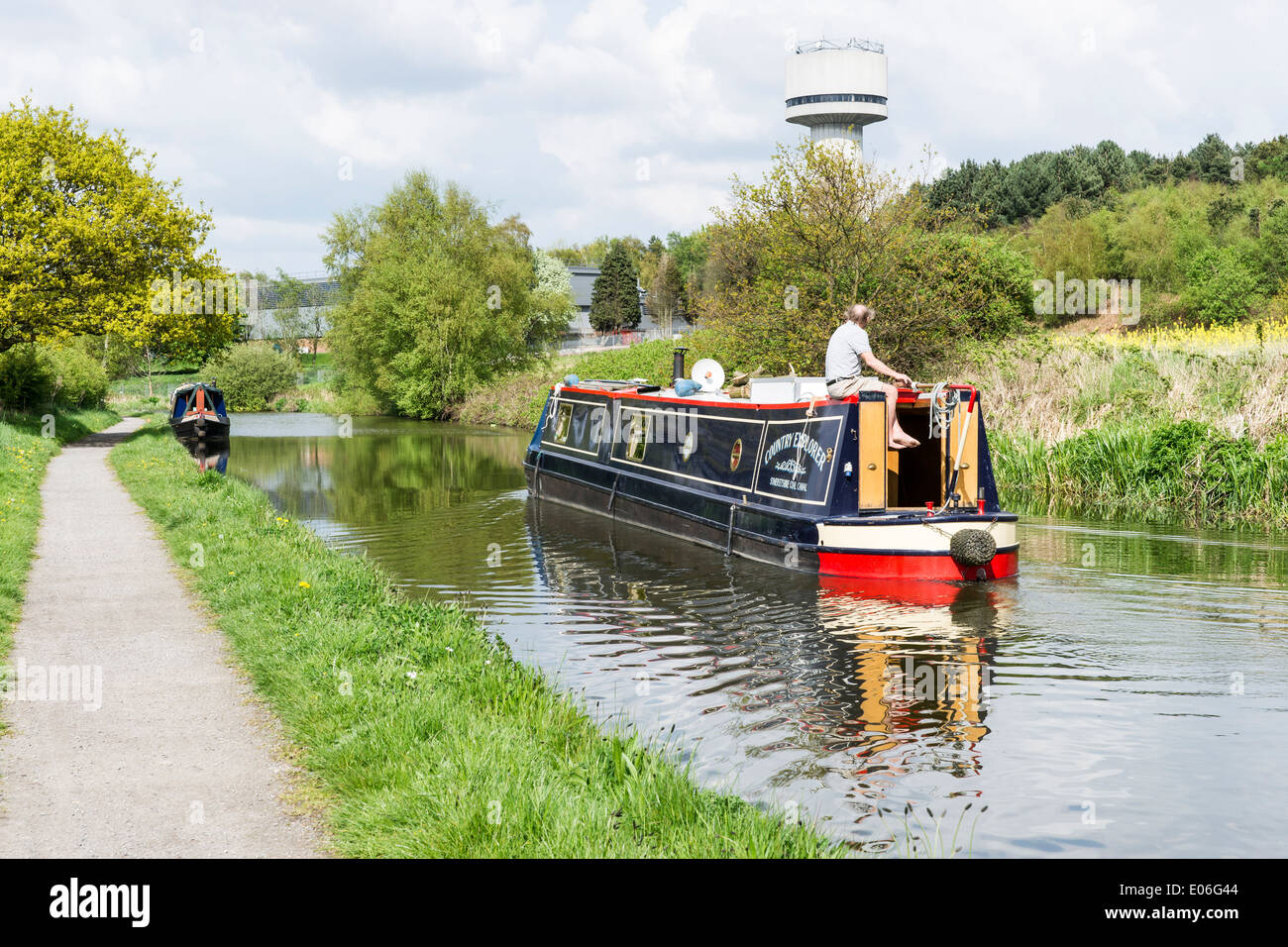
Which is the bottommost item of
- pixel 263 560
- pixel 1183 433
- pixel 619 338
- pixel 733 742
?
pixel 733 742

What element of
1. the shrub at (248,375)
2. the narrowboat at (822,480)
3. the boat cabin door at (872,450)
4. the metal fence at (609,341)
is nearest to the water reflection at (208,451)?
the narrowboat at (822,480)

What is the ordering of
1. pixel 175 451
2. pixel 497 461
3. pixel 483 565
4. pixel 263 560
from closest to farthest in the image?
pixel 263 560
pixel 483 565
pixel 175 451
pixel 497 461

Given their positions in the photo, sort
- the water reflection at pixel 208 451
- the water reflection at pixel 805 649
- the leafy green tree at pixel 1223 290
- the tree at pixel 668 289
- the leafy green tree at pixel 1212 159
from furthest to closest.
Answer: the tree at pixel 668 289
the leafy green tree at pixel 1212 159
the leafy green tree at pixel 1223 290
the water reflection at pixel 208 451
the water reflection at pixel 805 649

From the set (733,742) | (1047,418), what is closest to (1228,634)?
(733,742)

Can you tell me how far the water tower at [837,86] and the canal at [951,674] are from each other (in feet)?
157

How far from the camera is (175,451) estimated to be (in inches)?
883

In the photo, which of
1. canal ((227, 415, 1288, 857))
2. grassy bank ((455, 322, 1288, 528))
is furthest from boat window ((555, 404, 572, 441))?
grassy bank ((455, 322, 1288, 528))

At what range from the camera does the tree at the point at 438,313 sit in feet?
145

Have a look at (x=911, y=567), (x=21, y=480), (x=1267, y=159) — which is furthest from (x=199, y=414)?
(x=1267, y=159)

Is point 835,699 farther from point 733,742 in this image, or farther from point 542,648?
point 542,648

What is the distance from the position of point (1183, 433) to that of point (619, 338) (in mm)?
48282

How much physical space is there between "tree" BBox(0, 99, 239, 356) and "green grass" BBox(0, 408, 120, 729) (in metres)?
2.26

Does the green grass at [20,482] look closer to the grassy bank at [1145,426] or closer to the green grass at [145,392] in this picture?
the green grass at [145,392]

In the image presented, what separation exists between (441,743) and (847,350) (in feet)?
23.7
